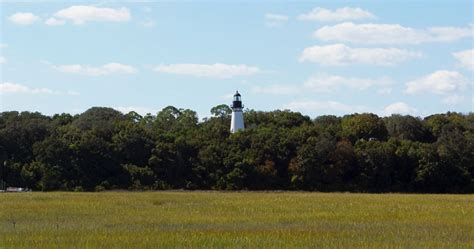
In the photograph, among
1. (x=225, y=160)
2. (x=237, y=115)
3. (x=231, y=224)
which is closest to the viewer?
(x=231, y=224)

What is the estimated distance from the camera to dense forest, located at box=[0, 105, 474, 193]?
233 ft

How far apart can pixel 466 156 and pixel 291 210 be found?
144ft

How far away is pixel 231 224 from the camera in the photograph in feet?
104

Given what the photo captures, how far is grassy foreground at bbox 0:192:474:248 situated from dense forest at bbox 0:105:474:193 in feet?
83.0

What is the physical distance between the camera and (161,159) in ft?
249

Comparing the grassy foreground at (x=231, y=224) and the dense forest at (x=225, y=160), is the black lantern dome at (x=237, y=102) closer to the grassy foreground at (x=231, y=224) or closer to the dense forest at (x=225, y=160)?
the dense forest at (x=225, y=160)

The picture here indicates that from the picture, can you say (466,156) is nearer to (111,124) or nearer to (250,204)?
(111,124)

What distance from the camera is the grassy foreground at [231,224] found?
80.3ft

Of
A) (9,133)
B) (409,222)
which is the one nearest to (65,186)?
(9,133)

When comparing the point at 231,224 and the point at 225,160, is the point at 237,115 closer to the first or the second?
the point at 225,160

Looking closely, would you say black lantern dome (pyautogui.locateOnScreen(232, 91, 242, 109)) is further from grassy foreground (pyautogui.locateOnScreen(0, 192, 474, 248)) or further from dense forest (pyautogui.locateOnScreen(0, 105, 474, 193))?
grassy foreground (pyautogui.locateOnScreen(0, 192, 474, 248))

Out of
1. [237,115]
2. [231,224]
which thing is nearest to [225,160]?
[237,115]

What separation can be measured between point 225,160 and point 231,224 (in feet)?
146

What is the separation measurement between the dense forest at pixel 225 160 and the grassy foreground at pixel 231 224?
83.0 ft
